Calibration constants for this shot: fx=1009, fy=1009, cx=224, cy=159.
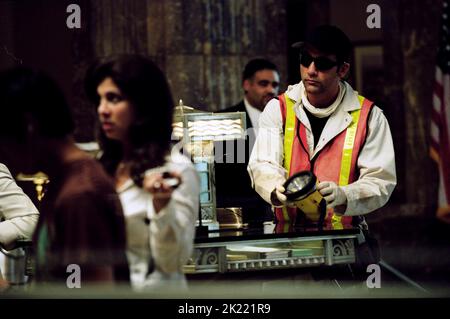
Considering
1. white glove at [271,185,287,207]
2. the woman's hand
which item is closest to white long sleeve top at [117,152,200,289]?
the woman's hand

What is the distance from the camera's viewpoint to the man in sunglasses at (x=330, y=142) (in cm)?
421

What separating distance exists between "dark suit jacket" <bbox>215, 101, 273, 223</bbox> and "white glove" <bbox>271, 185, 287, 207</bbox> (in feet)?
0.40

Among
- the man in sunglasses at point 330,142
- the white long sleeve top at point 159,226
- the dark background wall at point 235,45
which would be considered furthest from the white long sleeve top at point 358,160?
the white long sleeve top at point 159,226

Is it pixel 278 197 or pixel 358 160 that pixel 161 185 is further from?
pixel 358 160

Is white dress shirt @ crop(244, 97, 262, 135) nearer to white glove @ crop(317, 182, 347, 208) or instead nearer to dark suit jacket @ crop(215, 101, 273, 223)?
dark suit jacket @ crop(215, 101, 273, 223)

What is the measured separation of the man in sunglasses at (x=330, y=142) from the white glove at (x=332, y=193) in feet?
0.16

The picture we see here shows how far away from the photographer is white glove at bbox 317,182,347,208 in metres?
4.07

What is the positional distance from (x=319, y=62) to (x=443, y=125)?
3.81ft

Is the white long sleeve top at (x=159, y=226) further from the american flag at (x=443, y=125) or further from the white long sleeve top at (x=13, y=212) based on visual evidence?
the american flag at (x=443, y=125)

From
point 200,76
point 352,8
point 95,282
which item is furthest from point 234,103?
point 95,282

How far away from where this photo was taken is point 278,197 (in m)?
4.14

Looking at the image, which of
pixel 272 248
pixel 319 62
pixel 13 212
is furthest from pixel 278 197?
pixel 13 212

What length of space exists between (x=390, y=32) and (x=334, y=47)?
127 centimetres

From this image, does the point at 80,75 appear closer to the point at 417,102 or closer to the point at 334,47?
the point at 334,47
